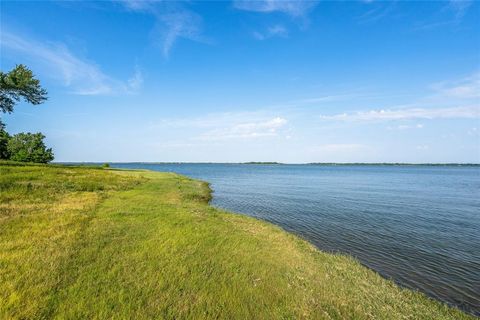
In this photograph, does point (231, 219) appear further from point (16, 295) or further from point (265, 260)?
point (16, 295)

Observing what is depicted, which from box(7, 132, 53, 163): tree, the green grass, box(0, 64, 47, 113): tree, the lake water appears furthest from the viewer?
box(7, 132, 53, 163): tree

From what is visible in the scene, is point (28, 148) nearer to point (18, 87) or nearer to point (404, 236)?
point (18, 87)

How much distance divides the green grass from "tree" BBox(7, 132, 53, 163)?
68.3 metres

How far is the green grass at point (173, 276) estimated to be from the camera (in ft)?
Answer: 23.2

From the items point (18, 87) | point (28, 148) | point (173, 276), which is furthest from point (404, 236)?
point (28, 148)

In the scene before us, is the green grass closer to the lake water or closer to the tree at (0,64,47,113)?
the lake water

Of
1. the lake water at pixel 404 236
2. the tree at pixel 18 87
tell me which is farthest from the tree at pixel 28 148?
the lake water at pixel 404 236

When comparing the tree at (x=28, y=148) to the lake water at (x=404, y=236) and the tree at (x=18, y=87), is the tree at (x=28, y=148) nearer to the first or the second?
the tree at (x=18, y=87)

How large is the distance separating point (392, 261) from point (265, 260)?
8469mm

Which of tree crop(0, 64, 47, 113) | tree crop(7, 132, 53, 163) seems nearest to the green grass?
tree crop(0, 64, 47, 113)

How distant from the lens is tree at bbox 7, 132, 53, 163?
2638 inches

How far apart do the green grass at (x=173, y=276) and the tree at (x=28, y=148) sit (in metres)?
68.3

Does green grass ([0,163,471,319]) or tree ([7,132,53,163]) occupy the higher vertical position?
tree ([7,132,53,163])

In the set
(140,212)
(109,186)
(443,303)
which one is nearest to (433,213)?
(443,303)
